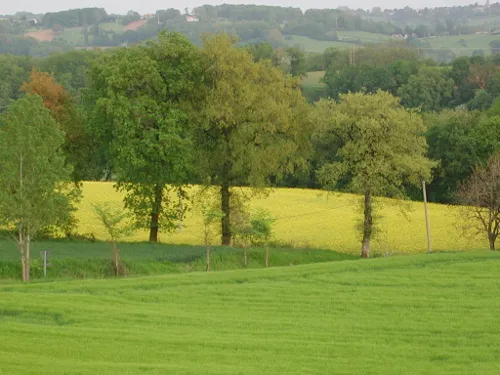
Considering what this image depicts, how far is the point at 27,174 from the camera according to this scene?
4056 cm

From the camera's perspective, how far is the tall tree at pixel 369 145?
2168 inches

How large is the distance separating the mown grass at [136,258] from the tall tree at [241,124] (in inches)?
141

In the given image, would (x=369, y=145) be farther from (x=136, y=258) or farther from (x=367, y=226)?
(x=136, y=258)

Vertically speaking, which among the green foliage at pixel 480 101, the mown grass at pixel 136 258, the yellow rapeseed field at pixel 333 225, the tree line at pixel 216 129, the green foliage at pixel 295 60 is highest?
the tree line at pixel 216 129

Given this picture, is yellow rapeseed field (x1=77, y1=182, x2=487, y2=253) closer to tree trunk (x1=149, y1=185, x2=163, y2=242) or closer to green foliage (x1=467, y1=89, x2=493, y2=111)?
tree trunk (x1=149, y1=185, x2=163, y2=242)

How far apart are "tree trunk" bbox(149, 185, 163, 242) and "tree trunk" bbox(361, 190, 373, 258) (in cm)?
1182

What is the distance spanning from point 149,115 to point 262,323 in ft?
94.0

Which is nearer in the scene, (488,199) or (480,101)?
(488,199)

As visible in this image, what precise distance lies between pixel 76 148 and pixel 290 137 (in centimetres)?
1265

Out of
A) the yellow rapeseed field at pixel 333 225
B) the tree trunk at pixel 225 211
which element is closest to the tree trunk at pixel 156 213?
the yellow rapeseed field at pixel 333 225

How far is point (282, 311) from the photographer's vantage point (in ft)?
97.1

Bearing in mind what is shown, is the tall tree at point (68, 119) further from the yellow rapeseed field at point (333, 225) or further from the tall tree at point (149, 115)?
the yellow rapeseed field at point (333, 225)

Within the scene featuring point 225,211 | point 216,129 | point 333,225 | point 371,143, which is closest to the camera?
point 371,143

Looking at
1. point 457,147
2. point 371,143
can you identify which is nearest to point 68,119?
point 371,143
